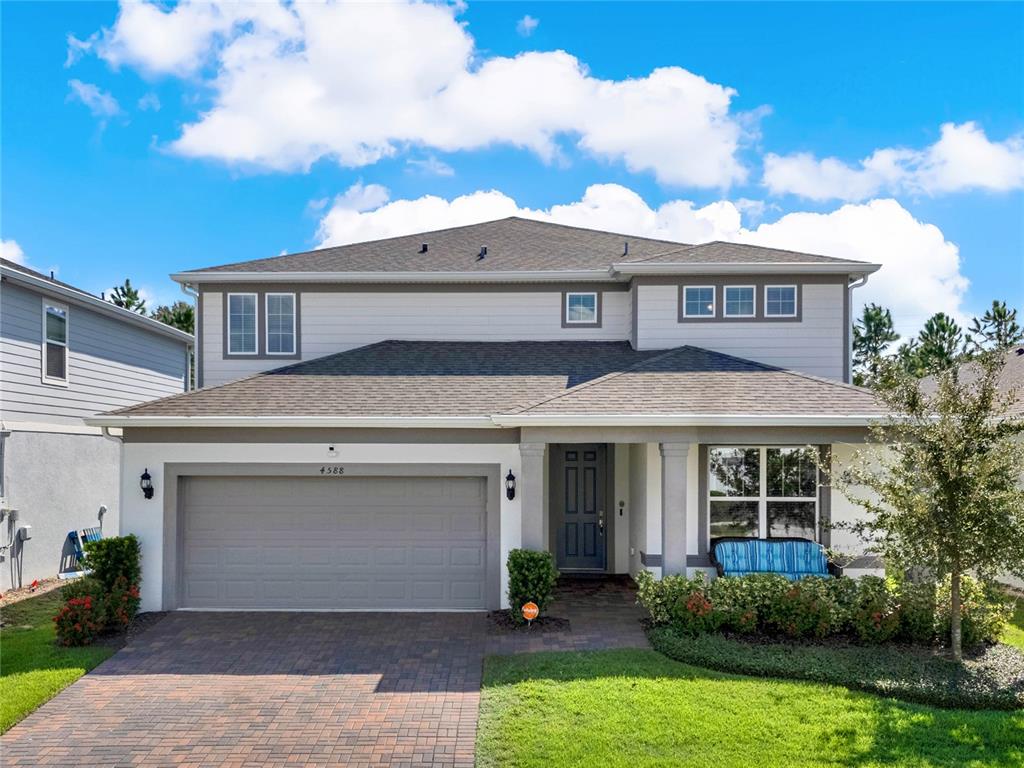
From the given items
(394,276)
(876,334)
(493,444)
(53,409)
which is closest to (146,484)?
(53,409)

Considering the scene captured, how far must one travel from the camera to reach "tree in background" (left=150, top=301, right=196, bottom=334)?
3031 cm

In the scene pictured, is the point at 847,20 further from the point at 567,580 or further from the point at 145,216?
the point at 145,216

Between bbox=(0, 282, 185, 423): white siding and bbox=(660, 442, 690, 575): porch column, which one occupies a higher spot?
bbox=(0, 282, 185, 423): white siding

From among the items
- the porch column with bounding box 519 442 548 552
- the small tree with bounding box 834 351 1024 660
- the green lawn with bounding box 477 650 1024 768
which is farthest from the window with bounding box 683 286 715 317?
the green lawn with bounding box 477 650 1024 768

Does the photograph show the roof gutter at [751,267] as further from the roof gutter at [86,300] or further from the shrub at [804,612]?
the roof gutter at [86,300]

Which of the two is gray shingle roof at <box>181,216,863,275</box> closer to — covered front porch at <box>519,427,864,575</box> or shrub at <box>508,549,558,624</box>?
covered front porch at <box>519,427,864,575</box>

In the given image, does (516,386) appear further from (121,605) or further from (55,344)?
(55,344)

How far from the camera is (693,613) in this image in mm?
8336

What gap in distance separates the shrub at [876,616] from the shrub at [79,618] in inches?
378

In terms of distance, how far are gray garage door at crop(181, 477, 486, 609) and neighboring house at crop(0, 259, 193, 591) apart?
158 inches

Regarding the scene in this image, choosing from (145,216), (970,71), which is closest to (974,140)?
(970,71)

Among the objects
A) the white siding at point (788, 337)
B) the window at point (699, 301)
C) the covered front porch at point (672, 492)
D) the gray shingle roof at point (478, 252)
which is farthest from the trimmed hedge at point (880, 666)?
the gray shingle roof at point (478, 252)

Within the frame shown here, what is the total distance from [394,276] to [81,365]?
7.13 meters

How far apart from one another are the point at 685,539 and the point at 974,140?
10.1 metres
